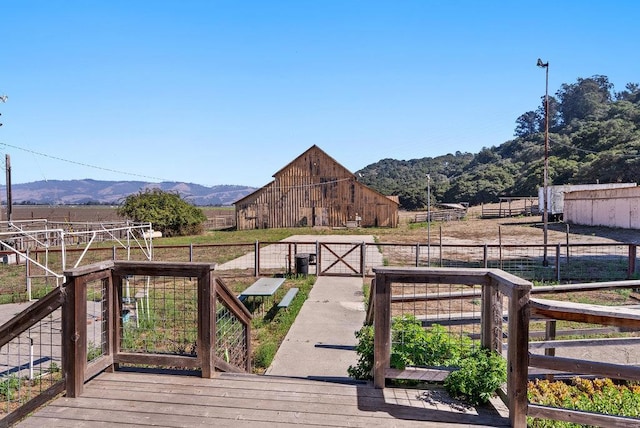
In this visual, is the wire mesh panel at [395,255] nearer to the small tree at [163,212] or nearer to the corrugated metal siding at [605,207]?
the corrugated metal siding at [605,207]

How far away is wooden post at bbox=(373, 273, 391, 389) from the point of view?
391 cm

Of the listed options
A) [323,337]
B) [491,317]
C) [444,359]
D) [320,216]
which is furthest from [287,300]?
[320,216]

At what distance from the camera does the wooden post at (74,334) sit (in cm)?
377

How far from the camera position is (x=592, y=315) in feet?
10.7

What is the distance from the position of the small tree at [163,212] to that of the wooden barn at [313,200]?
6701 millimetres

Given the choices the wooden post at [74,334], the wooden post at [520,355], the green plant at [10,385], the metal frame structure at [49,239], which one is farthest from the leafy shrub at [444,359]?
the green plant at [10,385]

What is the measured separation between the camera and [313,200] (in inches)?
1752

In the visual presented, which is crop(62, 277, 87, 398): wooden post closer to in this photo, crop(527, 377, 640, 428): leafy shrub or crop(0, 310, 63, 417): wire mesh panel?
crop(0, 310, 63, 417): wire mesh panel

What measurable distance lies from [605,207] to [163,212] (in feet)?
108

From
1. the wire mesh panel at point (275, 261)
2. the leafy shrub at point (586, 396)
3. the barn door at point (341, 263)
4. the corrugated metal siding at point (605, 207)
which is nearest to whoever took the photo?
the leafy shrub at point (586, 396)

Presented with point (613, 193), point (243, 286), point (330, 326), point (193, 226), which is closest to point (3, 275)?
point (243, 286)

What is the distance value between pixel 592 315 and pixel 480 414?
1113 mm

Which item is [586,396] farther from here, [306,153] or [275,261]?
[306,153]

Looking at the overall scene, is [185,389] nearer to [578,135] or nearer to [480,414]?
[480,414]
